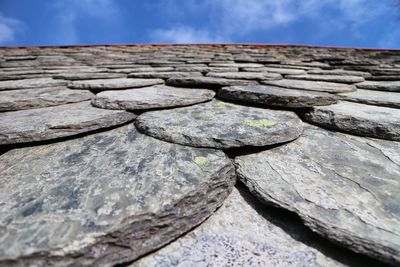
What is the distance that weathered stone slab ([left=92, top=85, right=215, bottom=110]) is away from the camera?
96cm

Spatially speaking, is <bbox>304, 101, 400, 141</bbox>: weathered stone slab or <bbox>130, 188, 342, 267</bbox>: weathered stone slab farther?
<bbox>304, 101, 400, 141</bbox>: weathered stone slab

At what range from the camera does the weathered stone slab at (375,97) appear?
108 cm

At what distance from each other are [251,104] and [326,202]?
54cm

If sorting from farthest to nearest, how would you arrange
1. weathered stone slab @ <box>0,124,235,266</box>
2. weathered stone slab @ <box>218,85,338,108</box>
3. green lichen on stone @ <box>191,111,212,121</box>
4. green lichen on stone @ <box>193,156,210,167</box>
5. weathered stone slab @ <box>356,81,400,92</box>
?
weathered stone slab @ <box>356,81,400,92</box> → weathered stone slab @ <box>218,85,338,108</box> → green lichen on stone @ <box>191,111,212,121</box> → green lichen on stone @ <box>193,156,210,167</box> → weathered stone slab @ <box>0,124,235,266</box>

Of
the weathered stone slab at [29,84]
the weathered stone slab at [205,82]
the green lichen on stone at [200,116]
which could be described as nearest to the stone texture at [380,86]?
the weathered stone slab at [205,82]

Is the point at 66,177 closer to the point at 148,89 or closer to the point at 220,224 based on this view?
the point at 220,224

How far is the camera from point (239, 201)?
1.98 ft

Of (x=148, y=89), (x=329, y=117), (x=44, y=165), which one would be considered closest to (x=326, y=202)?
(x=329, y=117)

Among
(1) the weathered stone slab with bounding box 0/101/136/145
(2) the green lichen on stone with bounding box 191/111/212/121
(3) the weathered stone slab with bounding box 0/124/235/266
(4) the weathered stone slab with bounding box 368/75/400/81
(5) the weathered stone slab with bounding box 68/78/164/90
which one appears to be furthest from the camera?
(4) the weathered stone slab with bounding box 368/75/400/81

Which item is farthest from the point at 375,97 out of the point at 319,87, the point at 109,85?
the point at 109,85

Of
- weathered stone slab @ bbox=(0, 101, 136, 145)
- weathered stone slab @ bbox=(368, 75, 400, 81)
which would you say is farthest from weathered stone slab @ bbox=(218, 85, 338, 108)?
weathered stone slab @ bbox=(368, 75, 400, 81)

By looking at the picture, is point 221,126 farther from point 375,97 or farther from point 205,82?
point 375,97

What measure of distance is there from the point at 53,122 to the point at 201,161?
0.46m

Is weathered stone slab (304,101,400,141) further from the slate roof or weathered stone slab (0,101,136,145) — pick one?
weathered stone slab (0,101,136,145)
